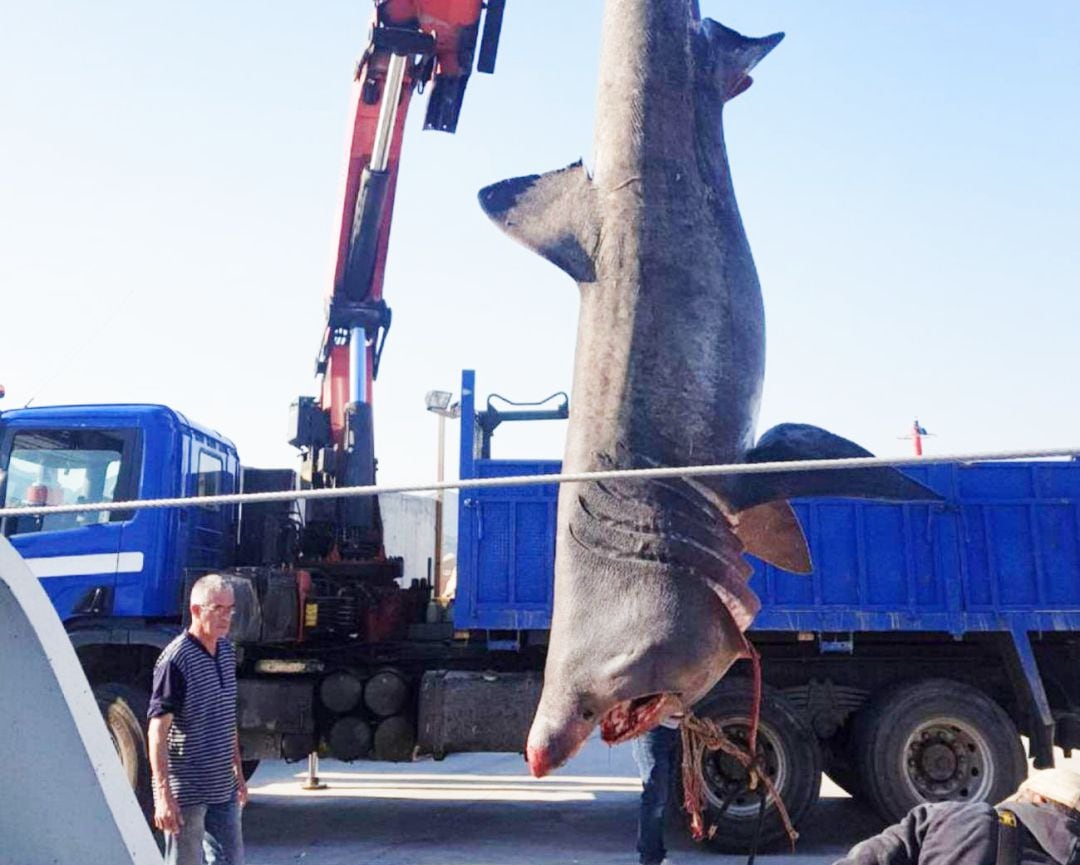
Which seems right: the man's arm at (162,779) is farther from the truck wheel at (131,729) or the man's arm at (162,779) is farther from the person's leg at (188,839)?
the truck wheel at (131,729)

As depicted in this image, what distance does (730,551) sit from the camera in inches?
69.1

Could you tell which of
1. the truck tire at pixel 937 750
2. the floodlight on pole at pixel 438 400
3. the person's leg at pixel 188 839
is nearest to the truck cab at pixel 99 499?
the floodlight on pole at pixel 438 400

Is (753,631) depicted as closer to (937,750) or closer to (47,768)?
(937,750)

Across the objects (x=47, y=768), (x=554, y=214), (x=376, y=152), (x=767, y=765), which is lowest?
(x=767, y=765)

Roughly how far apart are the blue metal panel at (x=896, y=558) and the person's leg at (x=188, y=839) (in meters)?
3.23

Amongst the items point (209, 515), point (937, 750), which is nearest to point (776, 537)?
point (937, 750)

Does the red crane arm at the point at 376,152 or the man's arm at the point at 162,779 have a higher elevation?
the red crane arm at the point at 376,152

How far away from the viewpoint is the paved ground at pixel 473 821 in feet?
21.0

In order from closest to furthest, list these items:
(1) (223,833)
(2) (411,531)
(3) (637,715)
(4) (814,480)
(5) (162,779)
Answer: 1. (3) (637,715)
2. (4) (814,480)
3. (5) (162,779)
4. (1) (223,833)
5. (2) (411,531)

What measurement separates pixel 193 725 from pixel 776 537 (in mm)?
2580

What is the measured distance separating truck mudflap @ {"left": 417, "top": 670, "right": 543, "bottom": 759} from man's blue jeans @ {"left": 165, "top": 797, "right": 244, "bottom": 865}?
2955mm

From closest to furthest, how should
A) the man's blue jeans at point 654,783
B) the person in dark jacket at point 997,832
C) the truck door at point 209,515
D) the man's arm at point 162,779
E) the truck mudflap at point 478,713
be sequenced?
the person in dark jacket at point 997,832, the man's arm at point 162,779, the man's blue jeans at point 654,783, the truck mudflap at point 478,713, the truck door at point 209,515

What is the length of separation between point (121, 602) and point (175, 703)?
136 inches

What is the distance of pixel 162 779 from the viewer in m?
3.54
